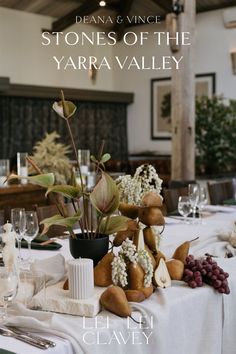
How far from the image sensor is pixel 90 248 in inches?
71.4

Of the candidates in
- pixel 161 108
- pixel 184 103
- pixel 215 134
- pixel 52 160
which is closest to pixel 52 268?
pixel 52 160

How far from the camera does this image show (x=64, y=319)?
1529 millimetres

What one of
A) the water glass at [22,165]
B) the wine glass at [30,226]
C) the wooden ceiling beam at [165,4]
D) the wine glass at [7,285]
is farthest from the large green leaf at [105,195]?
the wooden ceiling beam at [165,4]

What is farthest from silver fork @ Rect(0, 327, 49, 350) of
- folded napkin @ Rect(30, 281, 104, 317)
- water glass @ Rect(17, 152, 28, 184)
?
water glass @ Rect(17, 152, 28, 184)

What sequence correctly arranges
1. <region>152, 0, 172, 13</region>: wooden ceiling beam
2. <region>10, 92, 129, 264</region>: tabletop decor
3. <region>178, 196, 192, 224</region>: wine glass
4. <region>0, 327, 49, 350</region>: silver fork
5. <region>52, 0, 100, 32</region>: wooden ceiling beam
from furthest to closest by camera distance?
<region>52, 0, 100, 32</region>: wooden ceiling beam, <region>152, 0, 172, 13</region>: wooden ceiling beam, <region>178, 196, 192, 224</region>: wine glass, <region>10, 92, 129, 264</region>: tabletop decor, <region>0, 327, 49, 350</region>: silver fork

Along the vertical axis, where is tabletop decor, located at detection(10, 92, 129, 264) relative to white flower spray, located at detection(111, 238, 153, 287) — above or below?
above

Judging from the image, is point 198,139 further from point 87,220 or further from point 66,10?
point 87,220

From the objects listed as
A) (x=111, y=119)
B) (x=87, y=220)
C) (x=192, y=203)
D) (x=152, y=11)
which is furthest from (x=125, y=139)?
(x=87, y=220)

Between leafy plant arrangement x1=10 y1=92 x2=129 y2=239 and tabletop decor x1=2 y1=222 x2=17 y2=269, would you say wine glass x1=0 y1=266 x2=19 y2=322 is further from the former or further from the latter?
leafy plant arrangement x1=10 y1=92 x2=129 y2=239

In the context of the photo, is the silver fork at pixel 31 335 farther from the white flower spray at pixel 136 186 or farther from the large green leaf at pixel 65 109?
the large green leaf at pixel 65 109

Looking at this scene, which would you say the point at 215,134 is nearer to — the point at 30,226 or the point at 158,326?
the point at 30,226

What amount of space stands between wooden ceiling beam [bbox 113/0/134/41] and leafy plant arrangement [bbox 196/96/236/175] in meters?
3.12

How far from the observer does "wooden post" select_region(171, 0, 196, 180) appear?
6.16 metres

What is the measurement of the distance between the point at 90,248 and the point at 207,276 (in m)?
0.41
